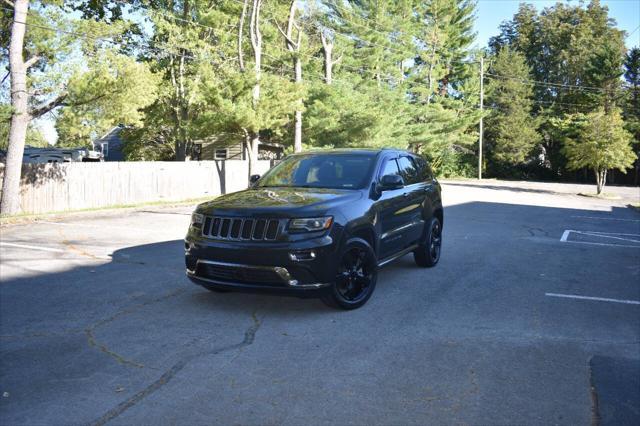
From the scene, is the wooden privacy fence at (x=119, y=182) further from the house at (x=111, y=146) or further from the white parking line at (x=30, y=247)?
the house at (x=111, y=146)

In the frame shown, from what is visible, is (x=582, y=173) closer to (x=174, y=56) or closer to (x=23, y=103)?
(x=174, y=56)

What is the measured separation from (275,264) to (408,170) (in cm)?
329

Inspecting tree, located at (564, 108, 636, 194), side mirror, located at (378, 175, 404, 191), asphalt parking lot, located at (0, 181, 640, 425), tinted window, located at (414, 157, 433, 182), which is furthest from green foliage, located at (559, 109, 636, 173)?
side mirror, located at (378, 175, 404, 191)

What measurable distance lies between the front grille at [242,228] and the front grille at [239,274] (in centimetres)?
31

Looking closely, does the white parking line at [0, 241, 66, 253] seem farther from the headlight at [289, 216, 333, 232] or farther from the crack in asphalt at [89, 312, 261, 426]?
the headlight at [289, 216, 333, 232]

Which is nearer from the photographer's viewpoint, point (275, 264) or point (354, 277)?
point (275, 264)

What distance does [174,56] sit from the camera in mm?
28469

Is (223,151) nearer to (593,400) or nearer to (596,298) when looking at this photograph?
(596,298)

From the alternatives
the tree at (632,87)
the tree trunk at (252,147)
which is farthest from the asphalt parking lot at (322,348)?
the tree at (632,87)

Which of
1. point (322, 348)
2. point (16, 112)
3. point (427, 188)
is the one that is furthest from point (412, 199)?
point (16, 112)

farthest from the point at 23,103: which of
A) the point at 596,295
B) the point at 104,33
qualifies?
the point at 596,295

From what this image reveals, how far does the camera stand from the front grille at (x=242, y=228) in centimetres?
582

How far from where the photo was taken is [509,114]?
2144 inches

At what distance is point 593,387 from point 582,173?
173 ft
